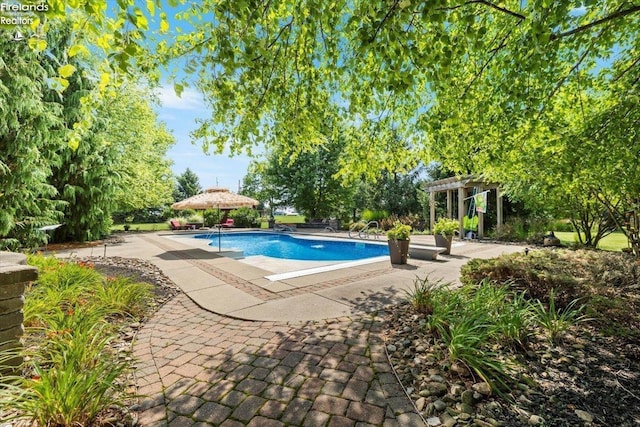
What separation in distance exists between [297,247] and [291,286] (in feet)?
31.2

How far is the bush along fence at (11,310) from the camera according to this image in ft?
7.46

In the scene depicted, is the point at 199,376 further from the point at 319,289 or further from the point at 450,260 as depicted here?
the point at 450,260

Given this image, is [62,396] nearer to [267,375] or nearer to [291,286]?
[267,375]

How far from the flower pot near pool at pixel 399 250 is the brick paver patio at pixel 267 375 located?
3.87 meters

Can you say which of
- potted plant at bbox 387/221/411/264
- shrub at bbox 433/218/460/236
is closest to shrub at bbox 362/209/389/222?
shrub at bbox 433/218/460/236

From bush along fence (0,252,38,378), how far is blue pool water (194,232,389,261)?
8.98 m

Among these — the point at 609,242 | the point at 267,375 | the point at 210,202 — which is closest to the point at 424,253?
the point at 267,375

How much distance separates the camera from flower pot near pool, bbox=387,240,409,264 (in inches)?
284

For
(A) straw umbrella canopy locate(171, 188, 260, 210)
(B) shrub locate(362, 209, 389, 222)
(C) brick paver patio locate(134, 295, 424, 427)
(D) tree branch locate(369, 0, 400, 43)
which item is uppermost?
(D) tree branch locate(369, 0, 400, 43)

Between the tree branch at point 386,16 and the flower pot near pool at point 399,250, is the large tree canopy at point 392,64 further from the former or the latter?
the flower pot near pool at point 399,250

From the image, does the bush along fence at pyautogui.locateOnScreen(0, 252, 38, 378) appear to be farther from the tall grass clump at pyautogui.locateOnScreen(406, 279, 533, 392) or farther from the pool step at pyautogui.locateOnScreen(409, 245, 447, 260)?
the pool step at pyautogui.locateOnScreen(409, 245, 447, 260)

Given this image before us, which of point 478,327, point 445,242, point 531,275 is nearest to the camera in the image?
point 478,327

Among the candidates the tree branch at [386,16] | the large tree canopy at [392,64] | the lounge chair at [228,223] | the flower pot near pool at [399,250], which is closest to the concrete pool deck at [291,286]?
the flower pot near pool at [399,250]

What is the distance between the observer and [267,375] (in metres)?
2.48
